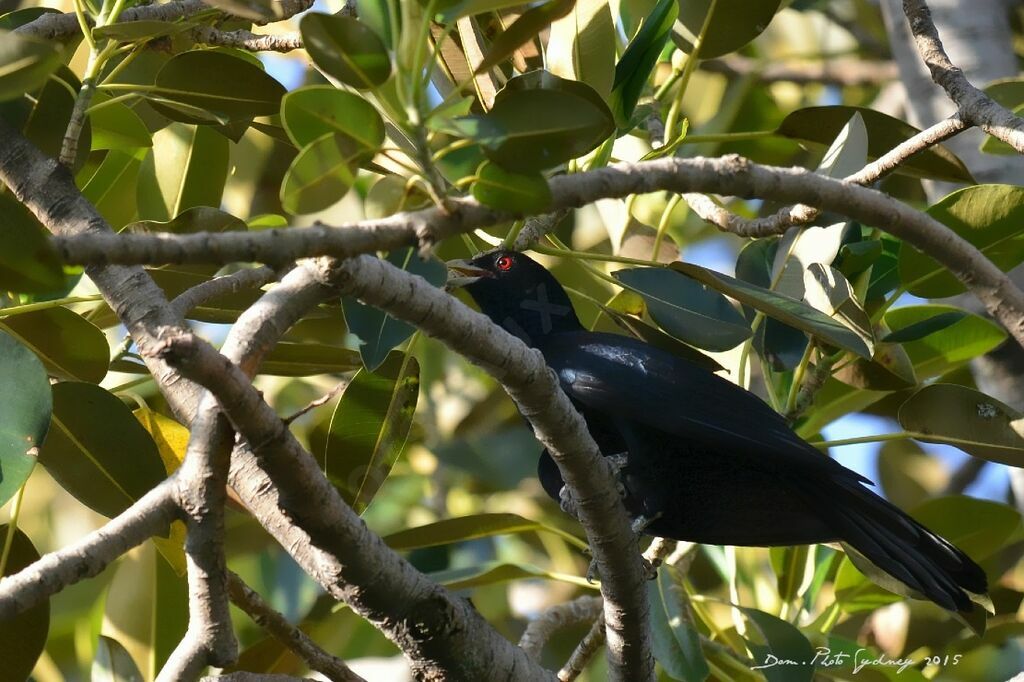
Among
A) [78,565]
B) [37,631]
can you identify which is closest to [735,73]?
[37,631]

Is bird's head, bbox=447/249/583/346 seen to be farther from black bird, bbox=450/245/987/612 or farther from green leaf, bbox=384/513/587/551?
green leaf, bbox=384/513/587/551

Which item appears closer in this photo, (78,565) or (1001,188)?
(78,565)

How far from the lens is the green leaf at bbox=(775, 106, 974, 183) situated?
321cm

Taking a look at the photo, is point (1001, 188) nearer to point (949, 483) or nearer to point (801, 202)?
point (801, 202)

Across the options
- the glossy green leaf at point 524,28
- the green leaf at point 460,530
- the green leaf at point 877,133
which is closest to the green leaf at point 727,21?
the green leaf at point 877,133

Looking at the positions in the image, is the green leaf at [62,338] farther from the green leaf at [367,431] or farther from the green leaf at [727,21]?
the green leaf at [727,21]

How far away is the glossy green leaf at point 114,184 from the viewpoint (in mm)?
3318

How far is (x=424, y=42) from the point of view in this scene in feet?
5.83

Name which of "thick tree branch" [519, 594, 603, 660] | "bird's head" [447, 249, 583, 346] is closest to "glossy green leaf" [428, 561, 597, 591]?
"thick tree branch" [519, 594, 603, 660]

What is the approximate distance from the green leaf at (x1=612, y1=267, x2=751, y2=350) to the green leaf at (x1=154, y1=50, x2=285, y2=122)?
1.02 metres

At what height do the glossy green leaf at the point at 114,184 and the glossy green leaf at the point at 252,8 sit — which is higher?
the glossy green leaf at the point at 114,184

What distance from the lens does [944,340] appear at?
3.76m

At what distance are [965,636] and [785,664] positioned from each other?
1.51m

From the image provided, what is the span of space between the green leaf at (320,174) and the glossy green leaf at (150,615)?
73.8 inches
